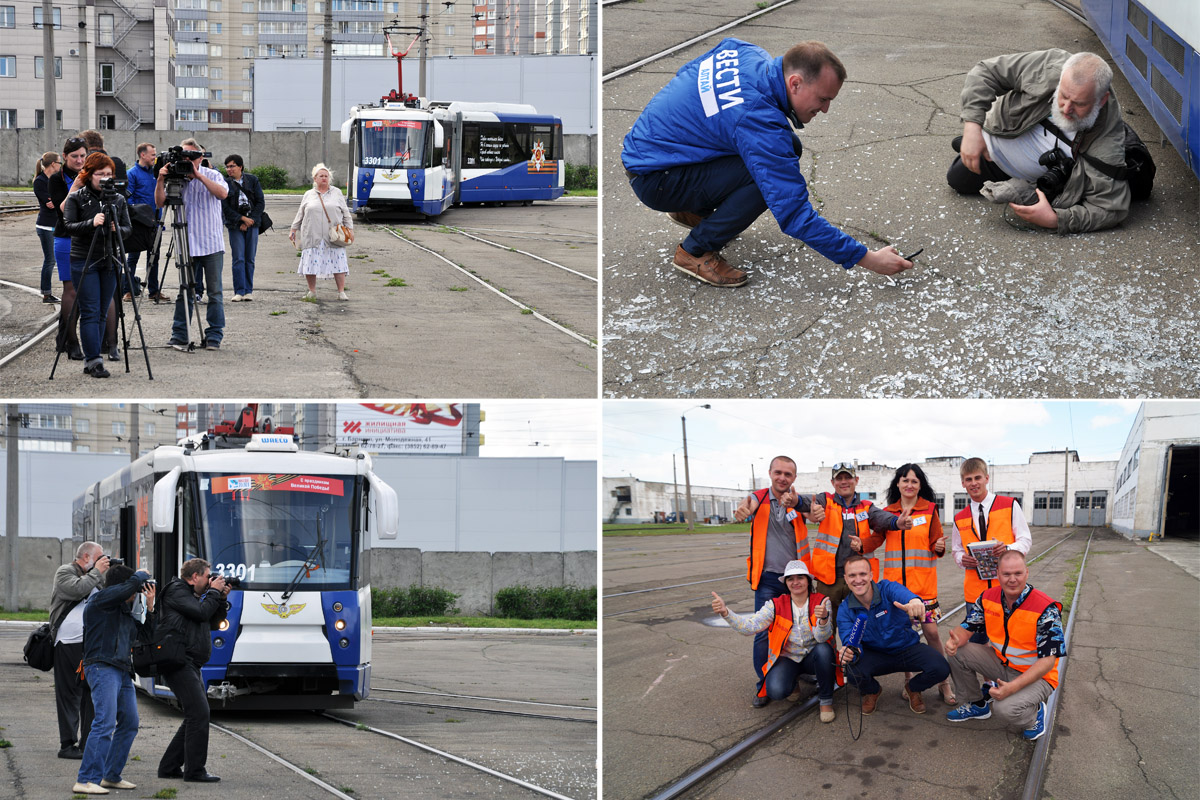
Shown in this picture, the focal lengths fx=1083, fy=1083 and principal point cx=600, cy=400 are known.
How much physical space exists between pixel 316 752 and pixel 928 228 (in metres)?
5.21

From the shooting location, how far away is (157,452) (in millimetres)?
8086

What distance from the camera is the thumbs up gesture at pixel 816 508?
605 cm

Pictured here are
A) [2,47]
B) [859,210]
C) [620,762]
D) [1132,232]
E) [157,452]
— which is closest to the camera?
[620,762]

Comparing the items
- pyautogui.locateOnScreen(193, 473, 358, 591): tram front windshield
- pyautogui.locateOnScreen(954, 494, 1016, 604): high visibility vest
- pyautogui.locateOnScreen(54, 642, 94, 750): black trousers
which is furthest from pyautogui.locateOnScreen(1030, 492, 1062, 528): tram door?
pyautogui.locateOnScreen(54, 642, 94, 750): black trousers

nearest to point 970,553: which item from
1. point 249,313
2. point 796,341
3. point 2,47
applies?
point 796,341

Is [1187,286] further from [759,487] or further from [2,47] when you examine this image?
[2,47]

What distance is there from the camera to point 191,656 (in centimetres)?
624

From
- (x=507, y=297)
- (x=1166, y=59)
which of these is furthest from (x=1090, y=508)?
(x=1166, y=59)

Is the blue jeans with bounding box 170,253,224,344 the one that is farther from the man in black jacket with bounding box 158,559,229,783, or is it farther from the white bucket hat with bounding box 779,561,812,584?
the white bucket hat with bounding box 779,561,812,584

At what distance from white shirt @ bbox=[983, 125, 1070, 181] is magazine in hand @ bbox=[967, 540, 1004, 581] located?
2.53 meters

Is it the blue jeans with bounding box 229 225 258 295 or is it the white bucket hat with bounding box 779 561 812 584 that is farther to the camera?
the blue jeans with bounding box 229 225 258 295

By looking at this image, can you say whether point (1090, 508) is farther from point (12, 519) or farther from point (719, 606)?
point (12, 519)

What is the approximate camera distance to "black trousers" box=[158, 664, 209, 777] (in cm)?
613

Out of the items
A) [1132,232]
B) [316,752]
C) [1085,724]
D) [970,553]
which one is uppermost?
[1132,232]
